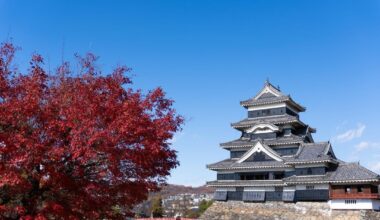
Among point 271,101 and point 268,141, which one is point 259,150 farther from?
point 271,101

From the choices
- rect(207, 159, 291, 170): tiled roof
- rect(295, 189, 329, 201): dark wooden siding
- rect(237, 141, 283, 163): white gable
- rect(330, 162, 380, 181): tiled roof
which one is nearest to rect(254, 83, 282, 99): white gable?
rect(237, 141, 283, 163): white gable

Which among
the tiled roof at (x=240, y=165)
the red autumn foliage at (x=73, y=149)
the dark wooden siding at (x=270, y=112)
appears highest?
the dark wooden siding at (x=270, y=112)

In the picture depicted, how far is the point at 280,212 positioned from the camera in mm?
41156

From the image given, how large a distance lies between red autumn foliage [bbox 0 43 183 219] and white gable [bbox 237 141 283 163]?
3348cm

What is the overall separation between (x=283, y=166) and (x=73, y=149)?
1378 inches

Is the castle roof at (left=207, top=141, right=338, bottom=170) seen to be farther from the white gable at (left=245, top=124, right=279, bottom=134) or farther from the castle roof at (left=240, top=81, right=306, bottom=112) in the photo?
the castle roof at (left=240, top=81, right=306, bottom=112)

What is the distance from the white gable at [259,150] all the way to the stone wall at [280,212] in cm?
477

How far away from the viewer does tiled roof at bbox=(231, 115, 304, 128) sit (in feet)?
149

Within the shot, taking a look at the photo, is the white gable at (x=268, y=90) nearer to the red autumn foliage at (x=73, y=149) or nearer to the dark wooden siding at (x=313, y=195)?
the dark wooden siding at (x=313, y=195)

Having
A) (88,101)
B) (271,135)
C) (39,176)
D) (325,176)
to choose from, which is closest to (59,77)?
(88,101)

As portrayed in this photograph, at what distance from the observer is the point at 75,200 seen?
1046cm

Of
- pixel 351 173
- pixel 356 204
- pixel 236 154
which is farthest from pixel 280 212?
pixel 236 154

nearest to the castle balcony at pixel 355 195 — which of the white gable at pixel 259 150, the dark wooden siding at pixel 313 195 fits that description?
the dark wooden siding at pixel 313 195

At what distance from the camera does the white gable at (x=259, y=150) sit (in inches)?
1713
